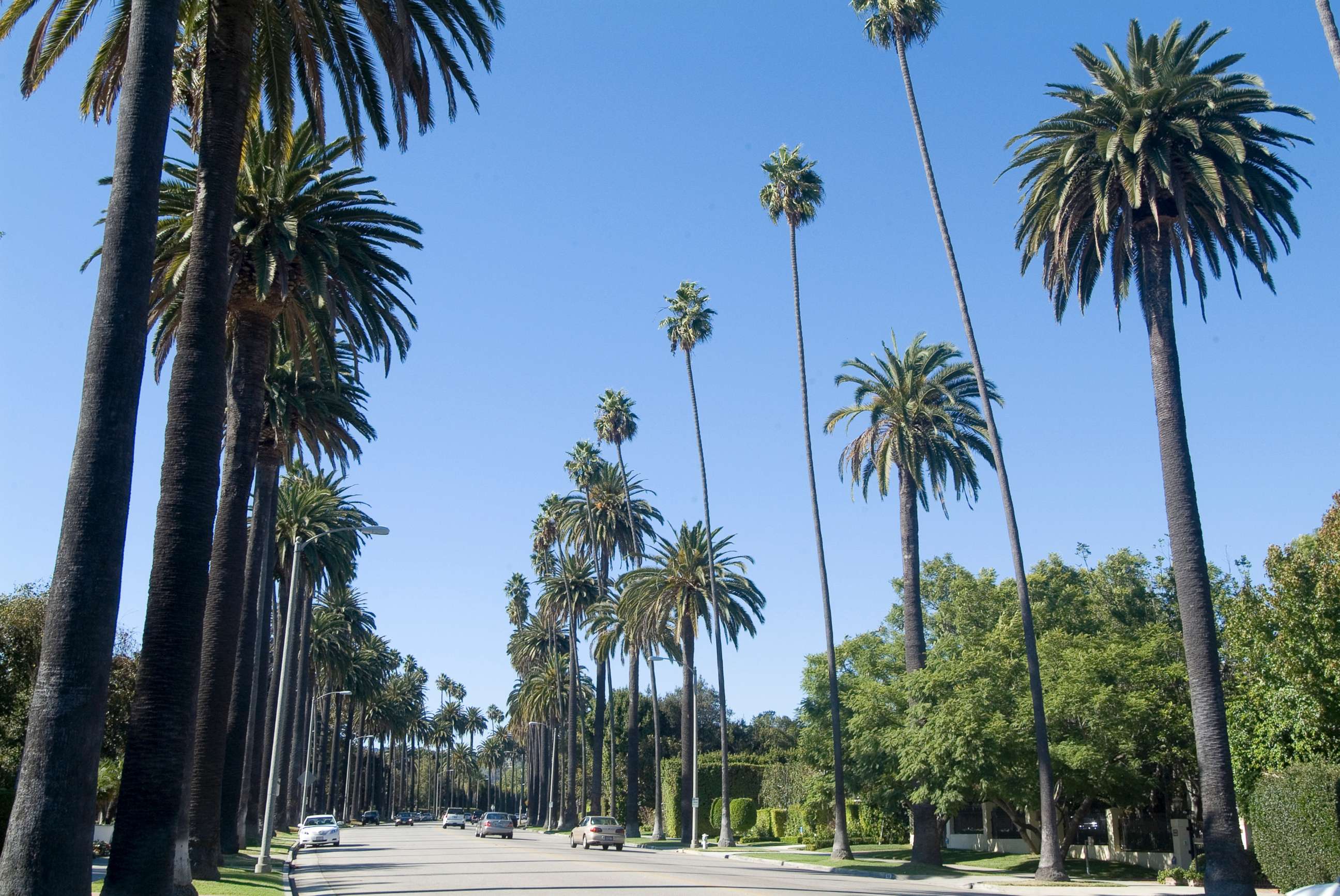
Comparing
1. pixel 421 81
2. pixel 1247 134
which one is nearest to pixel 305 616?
pixel 421 81

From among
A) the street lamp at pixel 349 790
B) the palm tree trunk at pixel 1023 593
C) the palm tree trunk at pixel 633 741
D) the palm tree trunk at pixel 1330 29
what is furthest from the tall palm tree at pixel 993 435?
the street lamp at pixel 349 790

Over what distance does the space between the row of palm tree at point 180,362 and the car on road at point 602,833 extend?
93.4 feet

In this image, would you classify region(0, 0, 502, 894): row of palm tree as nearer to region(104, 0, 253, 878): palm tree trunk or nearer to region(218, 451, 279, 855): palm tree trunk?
region(104, 0, 253, 878): palm tree trunk

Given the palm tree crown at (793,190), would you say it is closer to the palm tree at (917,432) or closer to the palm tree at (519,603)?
the palm tree at (917,432)

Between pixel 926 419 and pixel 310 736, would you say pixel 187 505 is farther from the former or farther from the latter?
pixel 310 736

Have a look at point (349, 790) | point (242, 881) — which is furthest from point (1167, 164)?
point (349, 790)

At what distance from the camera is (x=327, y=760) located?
154375 millimetres

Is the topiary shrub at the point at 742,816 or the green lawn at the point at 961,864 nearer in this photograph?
the green lawn at the point at 961,864

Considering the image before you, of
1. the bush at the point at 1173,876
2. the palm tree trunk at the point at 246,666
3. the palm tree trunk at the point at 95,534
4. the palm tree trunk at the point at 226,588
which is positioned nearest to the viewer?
the palm tree trunk at the point at 95,534

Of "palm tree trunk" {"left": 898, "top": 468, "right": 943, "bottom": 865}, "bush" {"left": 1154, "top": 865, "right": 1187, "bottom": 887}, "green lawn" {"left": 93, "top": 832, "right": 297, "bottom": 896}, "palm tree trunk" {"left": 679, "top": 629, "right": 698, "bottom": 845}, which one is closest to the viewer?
"green lawn" {"left": 93, "top": 832, "right": 297, "bottom": 896}

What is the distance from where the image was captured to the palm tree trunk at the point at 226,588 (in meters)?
23.6

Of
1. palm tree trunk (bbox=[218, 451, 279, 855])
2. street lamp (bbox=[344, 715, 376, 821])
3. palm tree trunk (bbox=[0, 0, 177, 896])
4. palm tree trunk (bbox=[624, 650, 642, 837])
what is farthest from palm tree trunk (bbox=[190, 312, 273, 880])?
street lamp (bbox=[344, 715, 376, 821])

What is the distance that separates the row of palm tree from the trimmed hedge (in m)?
57.1

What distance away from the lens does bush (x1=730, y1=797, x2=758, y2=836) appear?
2876 inches
